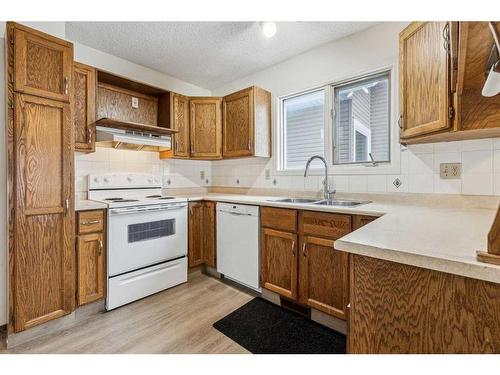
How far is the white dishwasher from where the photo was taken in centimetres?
227

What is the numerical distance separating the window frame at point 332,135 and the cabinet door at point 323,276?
0.85 meters

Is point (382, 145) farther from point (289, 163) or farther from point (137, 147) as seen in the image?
point (137, 147)

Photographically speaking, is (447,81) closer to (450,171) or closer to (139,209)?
(450,171)

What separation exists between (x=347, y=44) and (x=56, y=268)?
3.03m

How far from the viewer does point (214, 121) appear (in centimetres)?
307

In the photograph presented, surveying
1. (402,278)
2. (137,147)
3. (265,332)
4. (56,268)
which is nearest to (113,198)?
(137,147)

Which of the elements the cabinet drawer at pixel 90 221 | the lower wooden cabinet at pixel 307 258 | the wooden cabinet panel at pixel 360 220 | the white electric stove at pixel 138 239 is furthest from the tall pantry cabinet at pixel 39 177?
the wooden cabinet panel at pixel 360 220

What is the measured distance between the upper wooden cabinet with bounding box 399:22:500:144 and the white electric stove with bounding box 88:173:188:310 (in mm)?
2139

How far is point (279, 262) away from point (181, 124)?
6.59 ft

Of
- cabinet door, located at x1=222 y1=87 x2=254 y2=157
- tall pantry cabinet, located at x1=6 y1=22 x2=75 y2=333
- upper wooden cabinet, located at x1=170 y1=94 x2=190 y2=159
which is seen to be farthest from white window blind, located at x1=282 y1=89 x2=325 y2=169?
tall pantry cabinet, located at x1=6 y1=22 x2=75 y2=333

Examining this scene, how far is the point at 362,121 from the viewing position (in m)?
2.32

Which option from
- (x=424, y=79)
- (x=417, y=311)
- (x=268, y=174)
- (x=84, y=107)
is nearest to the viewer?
(x=417, y=311)

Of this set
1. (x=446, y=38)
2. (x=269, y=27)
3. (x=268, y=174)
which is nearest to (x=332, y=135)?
(x=268, y=174)

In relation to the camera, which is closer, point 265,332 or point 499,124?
point 499,124
